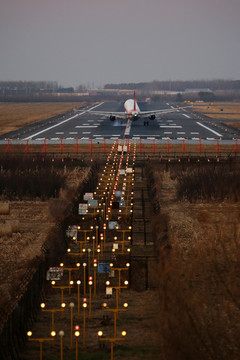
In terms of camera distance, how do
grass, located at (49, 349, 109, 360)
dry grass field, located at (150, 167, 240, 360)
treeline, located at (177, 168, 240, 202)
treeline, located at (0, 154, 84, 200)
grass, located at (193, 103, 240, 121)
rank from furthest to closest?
grass, located at (193, 103, 240, 121)
treeline, located at (0, 154, 84, 200)
treeline, located at (177, 168, 240, 202)
dry grass field, located at (150, 167, 240, 360)
grass, located at (49, 349, 109, 360)

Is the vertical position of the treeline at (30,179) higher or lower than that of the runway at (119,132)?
lower

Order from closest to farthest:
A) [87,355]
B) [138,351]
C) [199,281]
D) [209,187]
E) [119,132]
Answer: [87,355] → [138,351] → [199,281] → [209,187] → [119,132]

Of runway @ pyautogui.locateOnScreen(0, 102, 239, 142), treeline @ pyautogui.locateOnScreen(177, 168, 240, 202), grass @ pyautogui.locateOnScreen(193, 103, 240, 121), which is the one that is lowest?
treeline @ pyautogui.locateOnScreen(177, 168, 240, 202)

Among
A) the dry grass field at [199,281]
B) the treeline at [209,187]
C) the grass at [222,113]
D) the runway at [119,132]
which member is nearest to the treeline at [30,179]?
the treeline at [209,187]

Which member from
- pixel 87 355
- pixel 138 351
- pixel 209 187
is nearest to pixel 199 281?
pixel 138 351

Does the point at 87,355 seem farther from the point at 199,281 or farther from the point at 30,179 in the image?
the point at 30,179

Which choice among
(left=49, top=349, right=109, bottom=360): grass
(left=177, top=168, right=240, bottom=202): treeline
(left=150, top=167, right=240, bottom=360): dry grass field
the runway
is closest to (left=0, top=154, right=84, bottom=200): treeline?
(left=177, top=168, right=240, bottom=202): treeline

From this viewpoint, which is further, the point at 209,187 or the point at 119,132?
the point at 119,132

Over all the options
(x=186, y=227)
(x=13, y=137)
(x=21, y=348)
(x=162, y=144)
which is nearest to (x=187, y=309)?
(x=21, y=348)

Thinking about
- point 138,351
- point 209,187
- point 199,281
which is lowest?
point 138,351

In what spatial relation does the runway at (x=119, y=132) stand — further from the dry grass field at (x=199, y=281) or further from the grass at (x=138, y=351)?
the grass at (x=138, y=351)

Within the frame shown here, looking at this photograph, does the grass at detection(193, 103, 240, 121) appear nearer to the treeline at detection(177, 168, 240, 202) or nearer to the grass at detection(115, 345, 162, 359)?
the treeline at detection(177, 168, 240, 202)
